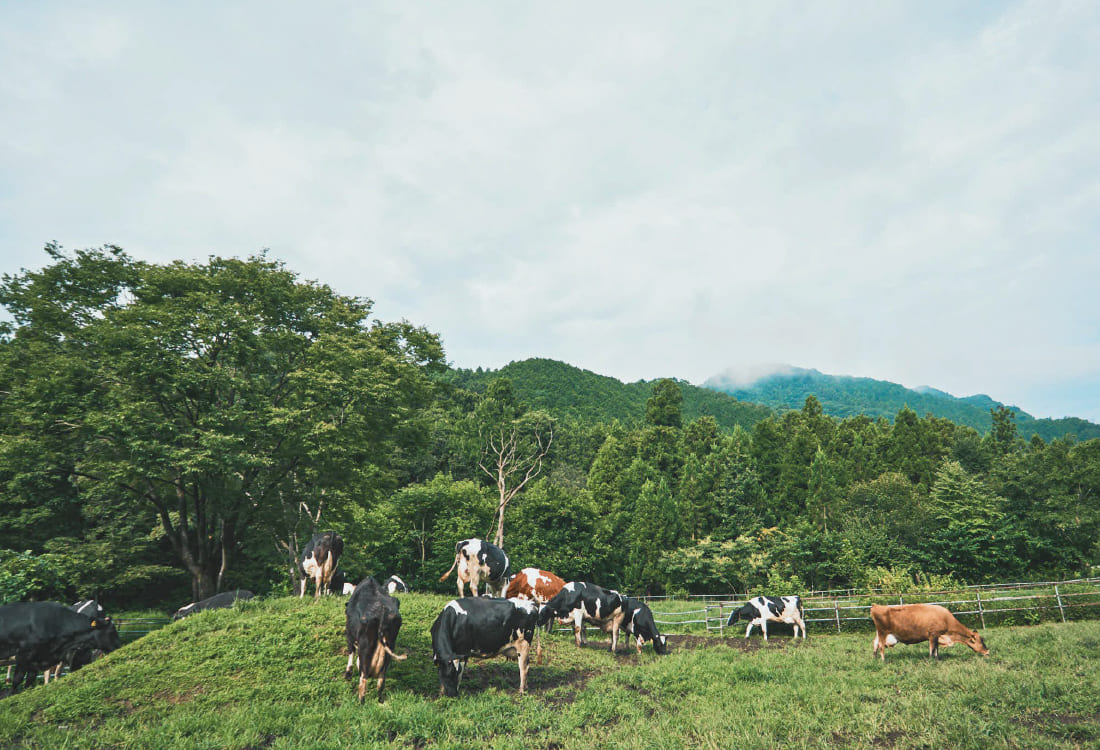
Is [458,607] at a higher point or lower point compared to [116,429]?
lower

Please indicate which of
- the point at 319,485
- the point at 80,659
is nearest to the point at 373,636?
the point at 80,659

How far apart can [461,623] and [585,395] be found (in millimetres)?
89403

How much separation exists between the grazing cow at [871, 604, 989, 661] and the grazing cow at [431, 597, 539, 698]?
8427 mm

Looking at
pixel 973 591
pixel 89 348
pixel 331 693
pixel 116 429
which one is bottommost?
pixel 973 591

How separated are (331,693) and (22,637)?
706 centimetres

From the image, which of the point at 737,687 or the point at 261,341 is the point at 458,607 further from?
the point at 261,341

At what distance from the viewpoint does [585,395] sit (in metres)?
98.1

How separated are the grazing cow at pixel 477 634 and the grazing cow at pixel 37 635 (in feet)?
26.9

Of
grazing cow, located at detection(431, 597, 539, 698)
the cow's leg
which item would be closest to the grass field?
the cow's leg

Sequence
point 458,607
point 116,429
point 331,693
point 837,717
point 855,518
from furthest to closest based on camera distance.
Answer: point 855,518 < point 116,429 < point 458,607 < point 331,693 < point 837,717

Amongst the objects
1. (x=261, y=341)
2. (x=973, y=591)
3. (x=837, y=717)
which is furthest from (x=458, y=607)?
(x=973, y=591)

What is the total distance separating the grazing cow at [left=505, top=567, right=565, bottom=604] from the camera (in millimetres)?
15859

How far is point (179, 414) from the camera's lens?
1828cm

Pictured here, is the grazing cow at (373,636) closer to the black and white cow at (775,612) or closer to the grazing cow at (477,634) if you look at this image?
the grazing cow at (477,634)
